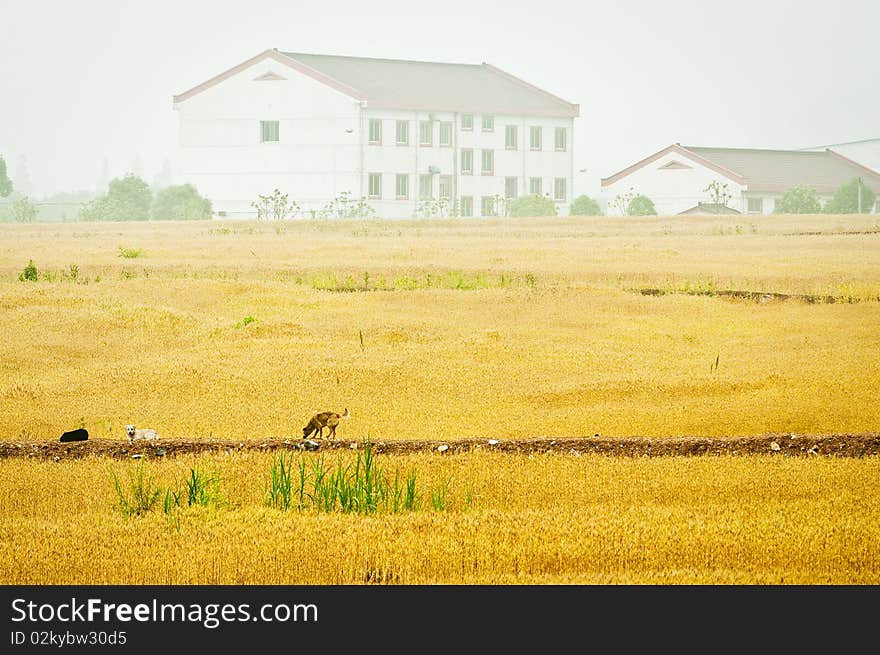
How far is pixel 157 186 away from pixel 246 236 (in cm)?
2626

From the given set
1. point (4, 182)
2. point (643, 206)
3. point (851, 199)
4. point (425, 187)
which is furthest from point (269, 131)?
point (851, 199)

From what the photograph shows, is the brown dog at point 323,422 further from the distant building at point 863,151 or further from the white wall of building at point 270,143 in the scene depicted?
the white wall of building at point 270,143

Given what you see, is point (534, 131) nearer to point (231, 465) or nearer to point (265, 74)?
point (265, 74)

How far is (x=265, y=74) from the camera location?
48406mm

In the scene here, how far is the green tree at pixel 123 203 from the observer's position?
45.8 metres

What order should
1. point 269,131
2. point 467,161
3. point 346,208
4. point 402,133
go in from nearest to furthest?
point 346,208, point 269,131, point 402,133, point 467,161

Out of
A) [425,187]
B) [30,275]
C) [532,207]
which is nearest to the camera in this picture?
[30,275]

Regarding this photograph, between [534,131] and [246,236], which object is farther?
[534,131]

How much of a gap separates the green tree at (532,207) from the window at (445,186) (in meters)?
2.32

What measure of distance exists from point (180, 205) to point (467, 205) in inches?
420

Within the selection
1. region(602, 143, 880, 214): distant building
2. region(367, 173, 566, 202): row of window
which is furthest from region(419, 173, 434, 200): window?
region(602, 143, 880, 214): distant building

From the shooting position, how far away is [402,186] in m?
49.4

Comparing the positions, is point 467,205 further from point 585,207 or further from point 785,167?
point 785,167

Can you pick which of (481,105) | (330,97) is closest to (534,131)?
(481,105)
